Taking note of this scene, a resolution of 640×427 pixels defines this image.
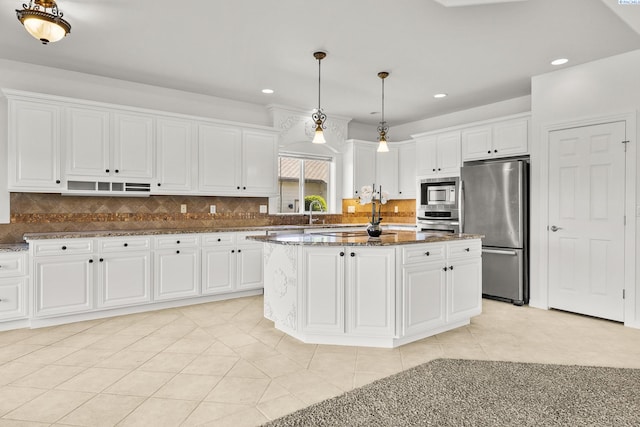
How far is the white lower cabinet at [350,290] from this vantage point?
310 centimetres

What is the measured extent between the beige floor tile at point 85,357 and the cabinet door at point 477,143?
15.5 feet

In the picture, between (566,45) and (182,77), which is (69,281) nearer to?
(182,77)

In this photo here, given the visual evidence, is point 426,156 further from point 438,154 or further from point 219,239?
point 219,239

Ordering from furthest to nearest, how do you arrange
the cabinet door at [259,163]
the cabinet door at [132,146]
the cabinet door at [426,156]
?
the cabinet door at [426,156] < the cabinet door at [259,163] < the cabinet door at [132,146]

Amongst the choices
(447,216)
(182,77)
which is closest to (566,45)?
(447,216)

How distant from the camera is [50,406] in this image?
221cm

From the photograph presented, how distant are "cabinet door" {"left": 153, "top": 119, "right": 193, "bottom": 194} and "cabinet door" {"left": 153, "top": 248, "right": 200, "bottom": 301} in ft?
2.59

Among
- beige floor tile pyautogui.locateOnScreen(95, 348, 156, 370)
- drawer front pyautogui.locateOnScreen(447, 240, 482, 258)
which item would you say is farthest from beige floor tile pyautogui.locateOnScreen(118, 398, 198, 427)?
drawer front pyautogui.locateOnScreen(447, 240, 482, 258)

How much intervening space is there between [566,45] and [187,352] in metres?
4.33

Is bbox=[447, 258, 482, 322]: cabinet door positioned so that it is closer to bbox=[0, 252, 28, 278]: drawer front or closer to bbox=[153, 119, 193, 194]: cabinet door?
bbox=[153, 119, 193, 194]: cabinet door

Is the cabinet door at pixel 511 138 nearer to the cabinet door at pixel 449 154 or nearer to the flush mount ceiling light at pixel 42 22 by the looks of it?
the cabinet door at pixel 449 154

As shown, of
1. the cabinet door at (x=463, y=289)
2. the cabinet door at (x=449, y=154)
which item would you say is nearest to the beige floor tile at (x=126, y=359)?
the cabinet door at (x=463, y=289)

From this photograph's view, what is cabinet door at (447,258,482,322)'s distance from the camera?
3.49 m

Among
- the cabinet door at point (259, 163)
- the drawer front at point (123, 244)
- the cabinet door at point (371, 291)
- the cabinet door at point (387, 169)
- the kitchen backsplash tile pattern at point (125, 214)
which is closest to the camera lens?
the cabinet door at point (371, 291)
